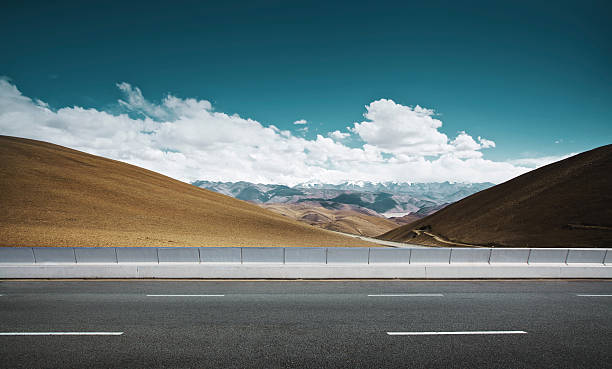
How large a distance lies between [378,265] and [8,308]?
13752 mm

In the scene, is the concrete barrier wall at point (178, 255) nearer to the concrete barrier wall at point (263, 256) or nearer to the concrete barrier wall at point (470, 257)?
the concrete barrier wall at point (263, 256)

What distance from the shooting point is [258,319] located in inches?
316

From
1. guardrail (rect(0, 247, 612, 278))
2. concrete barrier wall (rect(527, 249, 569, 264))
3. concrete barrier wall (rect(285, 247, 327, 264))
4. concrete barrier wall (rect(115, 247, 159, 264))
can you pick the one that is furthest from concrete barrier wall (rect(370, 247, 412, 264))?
concrete barrier wall (rect(115, 247, 159, 264))

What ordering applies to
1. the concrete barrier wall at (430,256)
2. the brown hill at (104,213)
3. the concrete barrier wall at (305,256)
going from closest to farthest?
the concrete barrier wall at (305,256) < the concrete barrier wall at (430,256) < the brown hill at (104,213)

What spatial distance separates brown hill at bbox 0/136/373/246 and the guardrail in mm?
10597

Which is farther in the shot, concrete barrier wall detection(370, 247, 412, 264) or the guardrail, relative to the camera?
concrete barrier wall detection(370, 247, 412, 264)

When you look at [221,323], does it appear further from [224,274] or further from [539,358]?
[539,358]

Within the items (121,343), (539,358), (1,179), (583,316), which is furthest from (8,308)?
(1,179)

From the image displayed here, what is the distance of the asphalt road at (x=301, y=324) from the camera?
19.6 ft

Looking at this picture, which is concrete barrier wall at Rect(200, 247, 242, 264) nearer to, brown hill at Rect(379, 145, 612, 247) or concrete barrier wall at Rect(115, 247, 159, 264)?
concrete barrier wall at Rect(115, 247, 159, 264)

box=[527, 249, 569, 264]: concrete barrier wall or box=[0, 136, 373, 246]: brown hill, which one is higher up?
box=[527, 249, 569, 264]: concrete barrier wall

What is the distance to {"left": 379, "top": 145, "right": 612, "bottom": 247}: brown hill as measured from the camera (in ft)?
136

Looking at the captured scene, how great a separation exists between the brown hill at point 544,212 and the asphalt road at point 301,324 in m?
40.7

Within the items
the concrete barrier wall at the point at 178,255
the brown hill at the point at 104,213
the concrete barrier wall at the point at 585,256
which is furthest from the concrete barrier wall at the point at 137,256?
the concrete barrier wall at the point at 585,256
